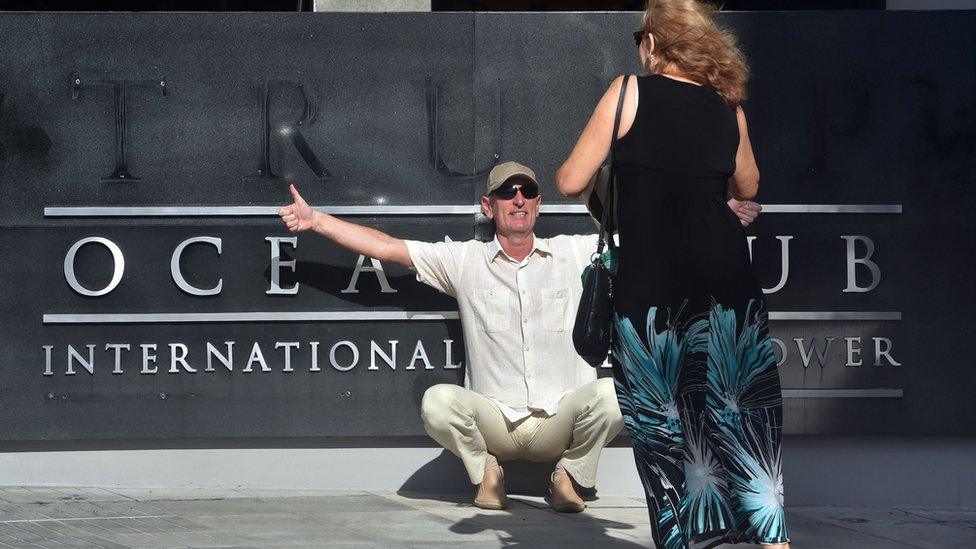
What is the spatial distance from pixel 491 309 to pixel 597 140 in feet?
7.23

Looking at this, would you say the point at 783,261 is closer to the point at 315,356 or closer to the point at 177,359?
the point at 315,356

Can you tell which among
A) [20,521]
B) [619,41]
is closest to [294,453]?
[20,521]

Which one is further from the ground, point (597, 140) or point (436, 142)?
point (436, 142)

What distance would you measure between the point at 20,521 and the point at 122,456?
88cm

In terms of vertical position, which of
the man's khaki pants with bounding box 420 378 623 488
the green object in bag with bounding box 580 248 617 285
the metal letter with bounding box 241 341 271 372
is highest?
the green object in bag with bounding box 580 248 617 285

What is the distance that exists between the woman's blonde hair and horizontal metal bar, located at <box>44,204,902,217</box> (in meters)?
2.31

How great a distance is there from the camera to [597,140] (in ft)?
12.6

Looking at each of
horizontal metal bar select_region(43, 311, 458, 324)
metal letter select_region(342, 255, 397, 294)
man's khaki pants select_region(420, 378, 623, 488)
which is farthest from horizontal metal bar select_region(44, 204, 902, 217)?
man's khaki pants select_region(420, 378, 623, 488)

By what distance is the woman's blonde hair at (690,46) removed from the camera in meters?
3.91

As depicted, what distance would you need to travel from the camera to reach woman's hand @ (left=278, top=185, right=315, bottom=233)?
19.1 ft

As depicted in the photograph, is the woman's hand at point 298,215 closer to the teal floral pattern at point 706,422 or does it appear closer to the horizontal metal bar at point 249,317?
the horizontal metal bar at point 249,317

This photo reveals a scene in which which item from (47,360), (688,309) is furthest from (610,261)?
(47,360)

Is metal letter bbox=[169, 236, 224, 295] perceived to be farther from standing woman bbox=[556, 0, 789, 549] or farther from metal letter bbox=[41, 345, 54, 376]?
standing woman bbox=[556, 0, 789, 549]

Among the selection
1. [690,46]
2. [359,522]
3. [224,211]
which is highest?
[690,46]
